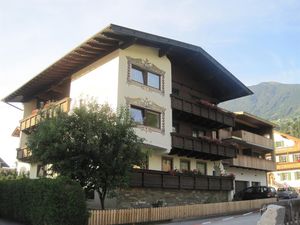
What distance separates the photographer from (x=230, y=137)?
39.5m

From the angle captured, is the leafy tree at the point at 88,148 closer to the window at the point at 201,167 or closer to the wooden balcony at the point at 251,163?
the window at the point at 201,167

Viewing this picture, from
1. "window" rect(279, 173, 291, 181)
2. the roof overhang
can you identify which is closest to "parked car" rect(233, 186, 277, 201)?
the roof overhang

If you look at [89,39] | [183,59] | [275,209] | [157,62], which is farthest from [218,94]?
[275,209]

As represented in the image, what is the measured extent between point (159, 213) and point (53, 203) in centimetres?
734

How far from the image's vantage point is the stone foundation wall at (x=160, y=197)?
957 inches

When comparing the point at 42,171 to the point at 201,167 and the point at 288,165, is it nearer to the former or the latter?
the point at 201,167

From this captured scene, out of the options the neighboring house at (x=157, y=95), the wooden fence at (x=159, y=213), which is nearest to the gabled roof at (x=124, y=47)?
the neighboring house at (x=157, y=95)

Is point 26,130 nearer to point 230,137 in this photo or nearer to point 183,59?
point 183,59

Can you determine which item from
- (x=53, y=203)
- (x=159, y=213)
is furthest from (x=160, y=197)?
(x=53, y=203)

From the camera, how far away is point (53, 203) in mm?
16297

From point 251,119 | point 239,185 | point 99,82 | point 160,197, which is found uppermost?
point 251,119

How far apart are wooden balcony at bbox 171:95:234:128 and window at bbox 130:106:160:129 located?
195 centimetres

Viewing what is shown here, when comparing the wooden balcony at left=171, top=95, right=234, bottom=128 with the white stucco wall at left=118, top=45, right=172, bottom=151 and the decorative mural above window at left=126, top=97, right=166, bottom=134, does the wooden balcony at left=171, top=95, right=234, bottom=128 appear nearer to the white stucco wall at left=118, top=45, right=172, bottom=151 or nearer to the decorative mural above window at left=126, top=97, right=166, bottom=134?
the white stucco wall at left=118, top=45, right=172, bottom=151

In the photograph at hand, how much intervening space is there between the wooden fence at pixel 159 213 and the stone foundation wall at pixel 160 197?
279cm
